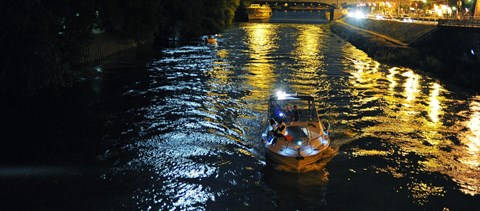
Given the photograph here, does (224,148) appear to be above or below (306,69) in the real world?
below

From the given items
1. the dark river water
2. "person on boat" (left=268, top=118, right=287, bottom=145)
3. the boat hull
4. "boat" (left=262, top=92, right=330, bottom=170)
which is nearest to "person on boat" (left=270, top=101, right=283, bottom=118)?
"boat" (left=262, top=92, right=330, bottom=170)

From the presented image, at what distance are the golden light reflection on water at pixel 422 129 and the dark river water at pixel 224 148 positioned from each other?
0.27ft

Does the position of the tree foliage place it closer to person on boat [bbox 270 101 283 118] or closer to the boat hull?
person on boat [bbox 270 101 283 118]

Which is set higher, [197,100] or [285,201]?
[197,100]

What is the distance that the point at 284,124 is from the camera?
18031 mm

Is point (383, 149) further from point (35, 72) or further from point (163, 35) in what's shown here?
point (163, 35)

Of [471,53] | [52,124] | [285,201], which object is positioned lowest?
[285,201]

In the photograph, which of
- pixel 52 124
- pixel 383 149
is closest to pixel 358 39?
pixel 383 149

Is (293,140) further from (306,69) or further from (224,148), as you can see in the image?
(306,69)

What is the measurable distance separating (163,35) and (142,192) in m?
58.7

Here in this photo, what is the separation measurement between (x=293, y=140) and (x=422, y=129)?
1098cm

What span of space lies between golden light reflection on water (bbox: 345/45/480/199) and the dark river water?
8 cm

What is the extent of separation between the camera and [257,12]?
166 metres

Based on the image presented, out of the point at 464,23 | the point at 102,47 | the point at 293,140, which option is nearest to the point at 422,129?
the point at 293,140
